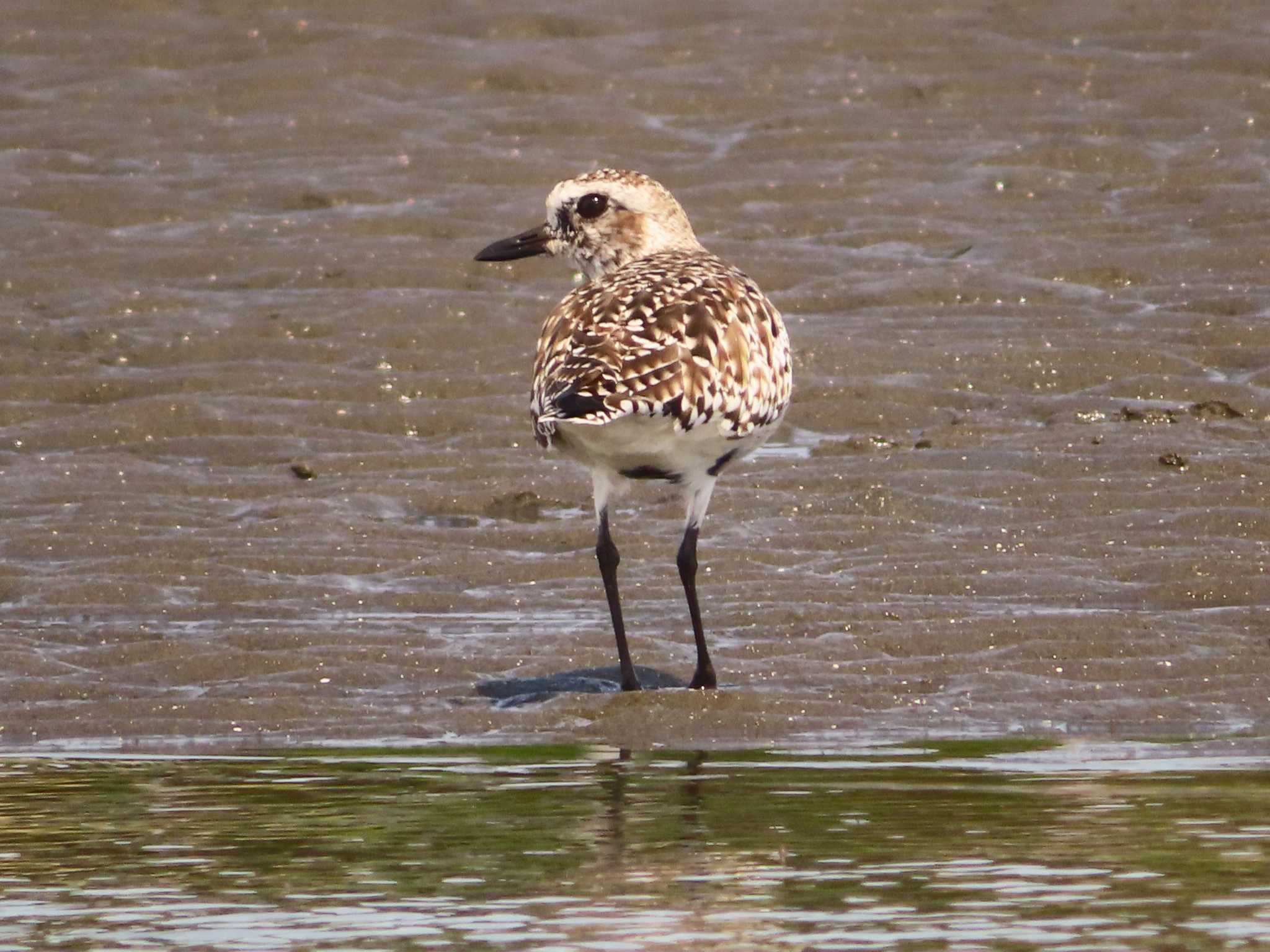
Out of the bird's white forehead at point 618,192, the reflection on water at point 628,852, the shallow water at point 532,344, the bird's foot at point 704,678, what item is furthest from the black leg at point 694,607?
the bird's white forehead at point 618,192

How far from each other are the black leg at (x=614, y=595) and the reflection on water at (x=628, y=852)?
772 mm

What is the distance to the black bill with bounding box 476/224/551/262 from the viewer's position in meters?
9.79

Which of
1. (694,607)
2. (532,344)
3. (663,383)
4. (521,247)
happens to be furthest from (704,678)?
(532,344)

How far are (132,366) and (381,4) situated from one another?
6.96 metres

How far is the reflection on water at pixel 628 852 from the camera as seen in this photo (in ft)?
17.7

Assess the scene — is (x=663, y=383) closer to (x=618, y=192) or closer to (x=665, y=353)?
(x=665, y=353)

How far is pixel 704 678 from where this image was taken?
858cm

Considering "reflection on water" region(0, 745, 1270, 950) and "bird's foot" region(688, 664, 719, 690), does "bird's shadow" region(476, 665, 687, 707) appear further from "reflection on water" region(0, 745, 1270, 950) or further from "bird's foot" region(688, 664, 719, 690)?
"reflection on water" region(0, 745, 1270, 950)

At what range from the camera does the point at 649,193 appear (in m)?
9.59

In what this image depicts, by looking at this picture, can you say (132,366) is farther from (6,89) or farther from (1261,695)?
(1261,695)

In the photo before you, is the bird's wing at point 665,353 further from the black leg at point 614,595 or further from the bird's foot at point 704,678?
the bird's foot at point 704,678

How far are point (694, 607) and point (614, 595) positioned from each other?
276 mm

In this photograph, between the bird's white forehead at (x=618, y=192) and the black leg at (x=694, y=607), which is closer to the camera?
the black leg at (x=694, y=607)

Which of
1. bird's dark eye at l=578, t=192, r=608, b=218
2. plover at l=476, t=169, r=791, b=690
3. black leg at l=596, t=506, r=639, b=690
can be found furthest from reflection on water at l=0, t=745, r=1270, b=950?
bird's dark eye at l=578, t=192, r=608, b=218
